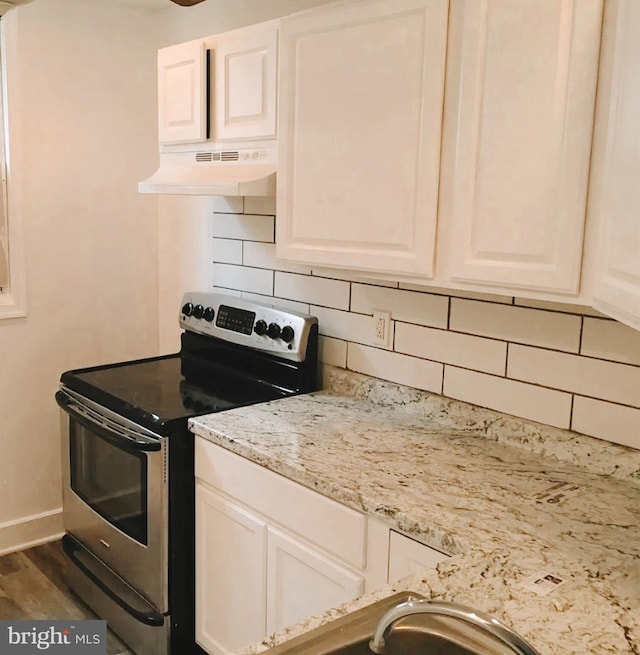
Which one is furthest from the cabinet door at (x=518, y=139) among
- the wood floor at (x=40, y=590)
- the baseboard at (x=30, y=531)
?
the baseboard at (x=30, y=531)

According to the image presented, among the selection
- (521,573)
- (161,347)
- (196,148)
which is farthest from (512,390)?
(161,347)

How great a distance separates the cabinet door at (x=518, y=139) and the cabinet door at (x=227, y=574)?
0.95 meters

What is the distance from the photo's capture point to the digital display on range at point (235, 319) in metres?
2.63

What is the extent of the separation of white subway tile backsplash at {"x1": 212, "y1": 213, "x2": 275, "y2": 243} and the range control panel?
0.27 meters

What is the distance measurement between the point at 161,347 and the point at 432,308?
1.67 metres

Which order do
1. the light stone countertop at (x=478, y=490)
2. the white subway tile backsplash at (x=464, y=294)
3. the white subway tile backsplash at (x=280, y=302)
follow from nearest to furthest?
1. the light stone countertop at (x=478, y=490)
2. the white subway tile backsplash at (x=464, y=294)
3. the white subway tile backsplash at (x=280, y=302)

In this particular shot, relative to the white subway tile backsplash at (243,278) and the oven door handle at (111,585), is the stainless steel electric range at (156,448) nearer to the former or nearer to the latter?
the oven door handle at (111,585)

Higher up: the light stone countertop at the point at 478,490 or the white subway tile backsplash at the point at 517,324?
the white subway tile backsplash at the point at 517,324

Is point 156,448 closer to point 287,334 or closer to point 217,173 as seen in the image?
point 287,334

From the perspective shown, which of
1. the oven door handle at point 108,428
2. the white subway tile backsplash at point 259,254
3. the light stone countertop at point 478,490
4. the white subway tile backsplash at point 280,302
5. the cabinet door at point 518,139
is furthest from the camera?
the white subway tile backsplash at point 259,254

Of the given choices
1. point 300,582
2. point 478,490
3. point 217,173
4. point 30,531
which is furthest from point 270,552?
point 30,531

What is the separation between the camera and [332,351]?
258cm

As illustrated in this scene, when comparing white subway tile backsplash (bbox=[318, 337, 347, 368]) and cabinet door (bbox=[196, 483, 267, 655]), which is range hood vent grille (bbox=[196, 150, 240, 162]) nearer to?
white subway tile backsplash (bbox=[318, 337, 347, 368])

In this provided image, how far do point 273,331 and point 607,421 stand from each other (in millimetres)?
1160
